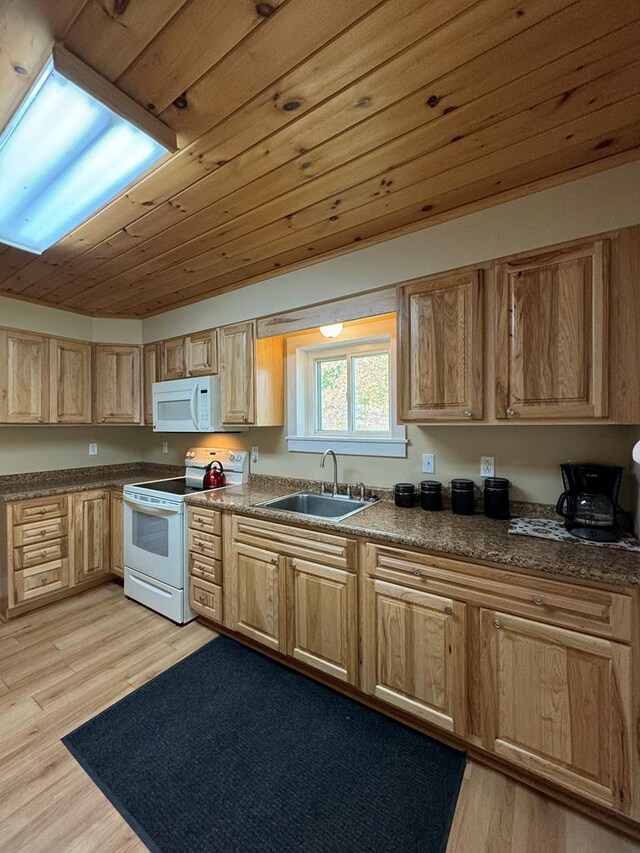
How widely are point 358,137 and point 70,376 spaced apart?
314 cm

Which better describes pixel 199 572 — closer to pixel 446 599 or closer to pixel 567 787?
pixel 446 599

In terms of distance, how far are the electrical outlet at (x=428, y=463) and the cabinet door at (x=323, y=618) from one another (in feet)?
2.61

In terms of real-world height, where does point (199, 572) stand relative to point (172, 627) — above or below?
above

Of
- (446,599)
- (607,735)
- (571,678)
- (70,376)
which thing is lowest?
(607,735)

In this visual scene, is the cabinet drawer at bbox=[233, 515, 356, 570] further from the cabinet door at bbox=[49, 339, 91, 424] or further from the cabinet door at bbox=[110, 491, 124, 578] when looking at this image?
the cabinet door at bbox=[49, 339, 91, 424]

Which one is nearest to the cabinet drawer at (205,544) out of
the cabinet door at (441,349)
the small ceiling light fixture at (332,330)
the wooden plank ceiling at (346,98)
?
the cabinet door at (441,349)

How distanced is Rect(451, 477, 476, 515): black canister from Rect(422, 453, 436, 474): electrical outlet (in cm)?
23

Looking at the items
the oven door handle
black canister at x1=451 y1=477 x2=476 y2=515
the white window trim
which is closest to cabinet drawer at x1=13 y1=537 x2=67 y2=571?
the oven door handle

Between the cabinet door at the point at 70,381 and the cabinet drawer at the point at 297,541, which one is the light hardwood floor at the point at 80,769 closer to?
the cabinet drawer at the point at 297,541

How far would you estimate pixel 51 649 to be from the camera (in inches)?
92.4

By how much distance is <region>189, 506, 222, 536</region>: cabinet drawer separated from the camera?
2418mm

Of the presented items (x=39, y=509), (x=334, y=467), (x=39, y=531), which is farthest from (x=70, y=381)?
(x=334, y=467)

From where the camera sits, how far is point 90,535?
10.3 ft

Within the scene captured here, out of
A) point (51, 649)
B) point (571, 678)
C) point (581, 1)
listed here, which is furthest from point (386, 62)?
point (51, 649)
